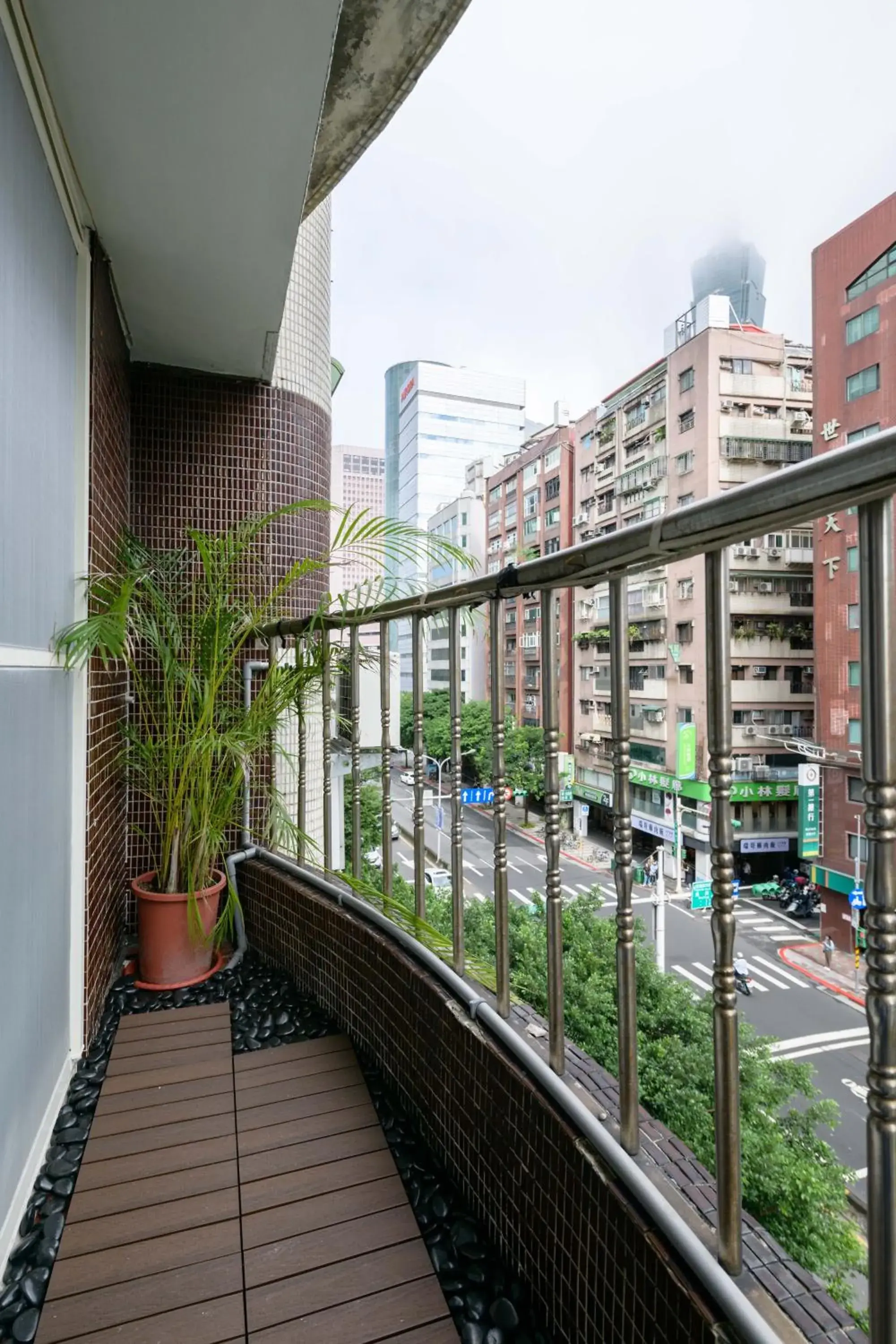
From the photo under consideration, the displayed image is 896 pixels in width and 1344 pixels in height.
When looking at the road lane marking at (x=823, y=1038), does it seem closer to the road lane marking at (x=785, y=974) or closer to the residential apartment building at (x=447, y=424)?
the road lane marking at (x=785, y=974)

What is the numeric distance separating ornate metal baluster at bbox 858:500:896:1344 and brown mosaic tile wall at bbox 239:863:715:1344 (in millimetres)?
256

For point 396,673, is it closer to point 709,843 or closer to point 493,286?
point 709,843

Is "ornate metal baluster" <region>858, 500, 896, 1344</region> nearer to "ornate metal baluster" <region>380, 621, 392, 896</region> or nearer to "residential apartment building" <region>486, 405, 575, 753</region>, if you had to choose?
"residential apartment building" <region>486, 405, 575, 753</region>

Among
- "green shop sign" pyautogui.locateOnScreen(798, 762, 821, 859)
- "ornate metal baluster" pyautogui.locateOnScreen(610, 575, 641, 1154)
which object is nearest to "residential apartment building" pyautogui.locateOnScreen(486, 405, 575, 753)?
"ornate metal baluster" pyautogui.locateOnScreen(610, 575, 641, 1154)

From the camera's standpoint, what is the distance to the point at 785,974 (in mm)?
1421

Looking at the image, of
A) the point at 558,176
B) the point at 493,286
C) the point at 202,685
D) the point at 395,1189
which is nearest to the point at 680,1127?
the point at 395,1189

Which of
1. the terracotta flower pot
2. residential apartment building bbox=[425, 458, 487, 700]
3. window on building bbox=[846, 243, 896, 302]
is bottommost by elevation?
the terracotta flower pot

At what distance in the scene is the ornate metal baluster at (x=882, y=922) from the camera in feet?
1.85

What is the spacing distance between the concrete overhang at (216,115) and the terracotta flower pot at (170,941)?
2084 mm

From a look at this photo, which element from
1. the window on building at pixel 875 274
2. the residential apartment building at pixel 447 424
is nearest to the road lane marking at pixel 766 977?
the window on building at pixel 875 274

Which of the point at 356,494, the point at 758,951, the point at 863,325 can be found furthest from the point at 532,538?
the point at 758,951

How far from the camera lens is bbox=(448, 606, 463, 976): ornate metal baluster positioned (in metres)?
1.37

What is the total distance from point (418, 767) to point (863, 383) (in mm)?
1543

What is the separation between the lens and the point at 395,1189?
4.46 feet
